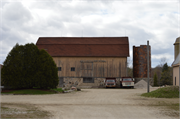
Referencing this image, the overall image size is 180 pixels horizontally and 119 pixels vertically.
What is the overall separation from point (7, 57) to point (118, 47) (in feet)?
79.1

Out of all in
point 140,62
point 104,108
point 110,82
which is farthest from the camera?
point 140,62

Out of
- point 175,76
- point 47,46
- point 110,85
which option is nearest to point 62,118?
point 175,76

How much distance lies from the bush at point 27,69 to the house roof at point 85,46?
18.5 meters

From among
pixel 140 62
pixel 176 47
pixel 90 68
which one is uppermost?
pixel 176 47

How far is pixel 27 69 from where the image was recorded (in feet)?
78.7

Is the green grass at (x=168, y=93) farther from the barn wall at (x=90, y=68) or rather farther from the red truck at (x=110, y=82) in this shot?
the barn wall at (x=90, y=68)

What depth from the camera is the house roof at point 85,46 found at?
142 feet

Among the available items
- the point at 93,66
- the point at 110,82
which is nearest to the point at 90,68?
the point at 93,66

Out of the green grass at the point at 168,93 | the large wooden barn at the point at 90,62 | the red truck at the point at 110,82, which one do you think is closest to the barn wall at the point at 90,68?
the large wooden barn at the point at 90,62

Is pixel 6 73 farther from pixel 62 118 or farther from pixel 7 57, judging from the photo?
pixel 62 118

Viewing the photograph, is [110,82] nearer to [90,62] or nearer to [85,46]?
[90,62]

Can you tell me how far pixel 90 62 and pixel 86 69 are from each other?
1.47 metres

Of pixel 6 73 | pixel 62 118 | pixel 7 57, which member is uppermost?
pixel 7 57

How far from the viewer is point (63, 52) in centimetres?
4381
